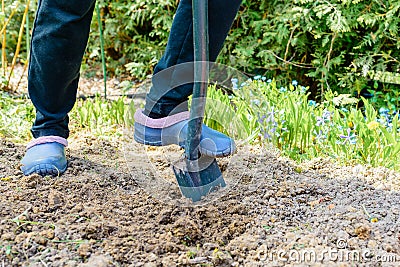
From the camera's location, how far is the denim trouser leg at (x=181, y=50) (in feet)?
5.89

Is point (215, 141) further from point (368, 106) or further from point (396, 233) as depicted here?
point (368, 106)

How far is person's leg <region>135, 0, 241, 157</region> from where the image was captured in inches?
70.7

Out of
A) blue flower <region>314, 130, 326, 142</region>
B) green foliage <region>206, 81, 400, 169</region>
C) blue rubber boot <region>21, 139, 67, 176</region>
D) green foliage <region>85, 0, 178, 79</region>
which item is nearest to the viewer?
blue rubber boot <region>21, 139, 67, 176</region>

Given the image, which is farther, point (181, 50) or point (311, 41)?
point (311, 41)

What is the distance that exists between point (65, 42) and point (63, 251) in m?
0.74

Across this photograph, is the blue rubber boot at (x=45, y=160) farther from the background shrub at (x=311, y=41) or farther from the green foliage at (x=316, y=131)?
the background shrub at (x=311, y=41)

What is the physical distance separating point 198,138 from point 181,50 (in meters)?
0.35

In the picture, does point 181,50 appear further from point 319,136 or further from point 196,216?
point 319,136
